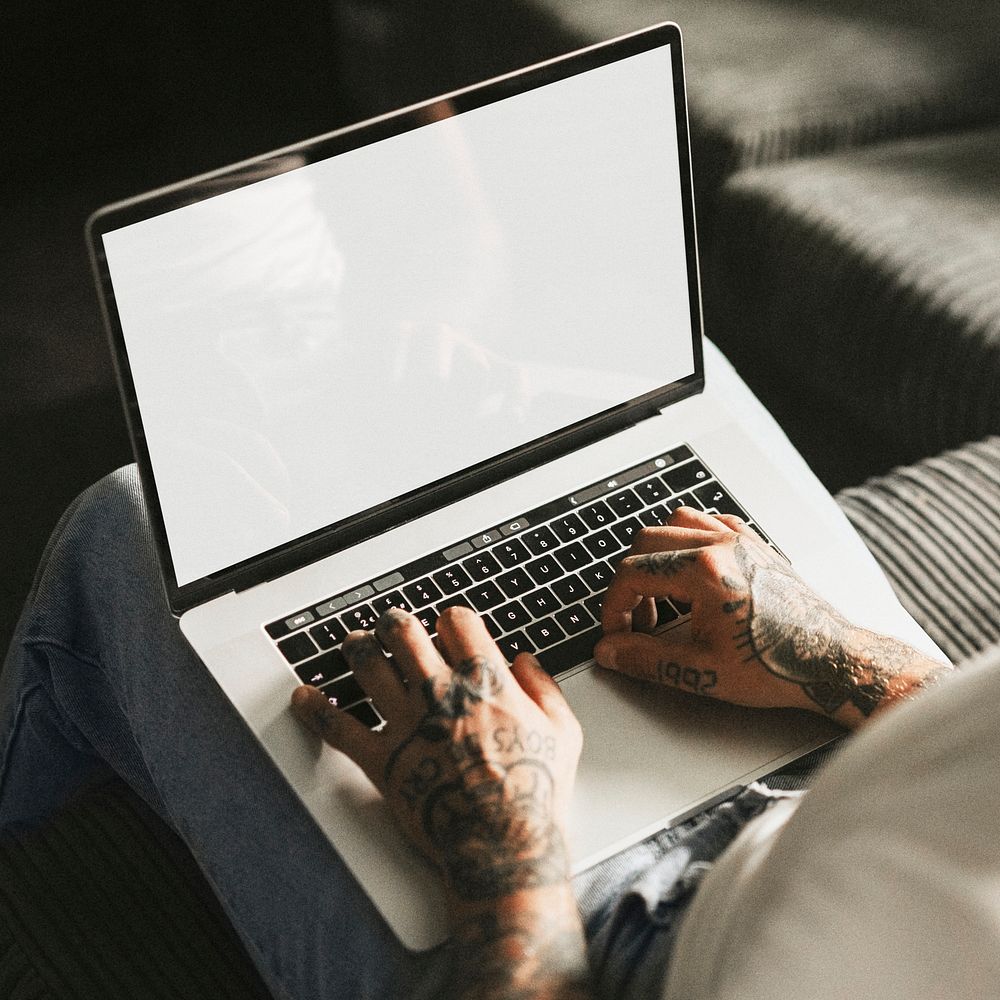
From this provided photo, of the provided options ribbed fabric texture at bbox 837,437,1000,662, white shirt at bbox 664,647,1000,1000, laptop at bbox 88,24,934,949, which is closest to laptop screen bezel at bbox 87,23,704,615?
laptop at bbox 88,24,934,949

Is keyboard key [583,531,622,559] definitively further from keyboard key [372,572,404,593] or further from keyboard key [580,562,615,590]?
keyboard key [372,572,404,593]

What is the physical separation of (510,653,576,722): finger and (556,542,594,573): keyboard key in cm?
9

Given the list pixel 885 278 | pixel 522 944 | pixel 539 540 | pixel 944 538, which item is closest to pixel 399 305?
pixel 539 540

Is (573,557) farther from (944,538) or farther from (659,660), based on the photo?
(944,538)

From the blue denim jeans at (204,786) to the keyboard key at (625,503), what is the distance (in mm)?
240

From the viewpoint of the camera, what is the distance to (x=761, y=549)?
2.59 ft

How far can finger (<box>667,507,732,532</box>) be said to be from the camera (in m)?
0.81

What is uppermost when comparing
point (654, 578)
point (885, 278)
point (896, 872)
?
point (896, 872)

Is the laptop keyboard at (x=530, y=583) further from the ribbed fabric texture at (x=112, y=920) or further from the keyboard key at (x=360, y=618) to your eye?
the ribbed fabric texture at (x=112, y=920)

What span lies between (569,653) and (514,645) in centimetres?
4

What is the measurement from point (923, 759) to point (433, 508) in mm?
494

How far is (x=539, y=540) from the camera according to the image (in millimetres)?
838

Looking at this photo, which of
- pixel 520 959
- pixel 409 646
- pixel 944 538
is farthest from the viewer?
pixel 944 538

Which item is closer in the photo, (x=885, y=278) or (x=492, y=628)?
(x=492, y=628)
